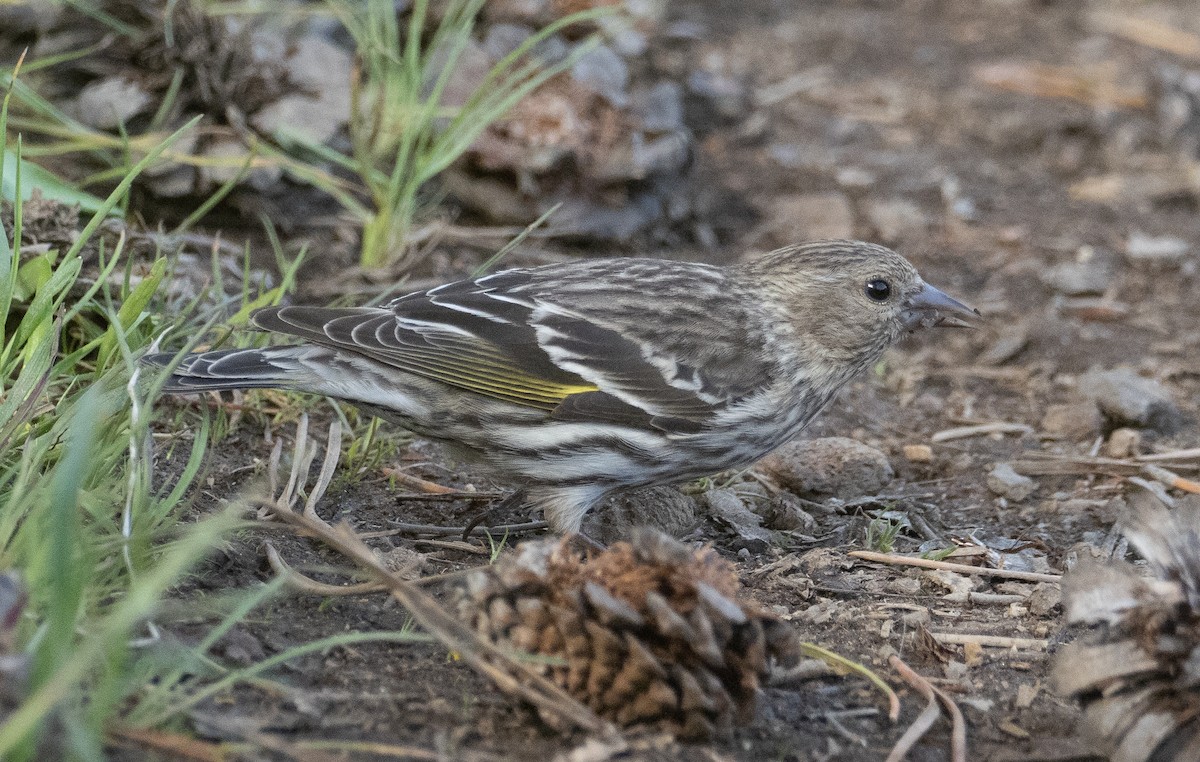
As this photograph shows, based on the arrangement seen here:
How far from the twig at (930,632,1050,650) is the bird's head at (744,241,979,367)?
117 cm

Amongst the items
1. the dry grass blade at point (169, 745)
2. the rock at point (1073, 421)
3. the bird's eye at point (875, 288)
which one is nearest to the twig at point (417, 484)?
the bird's eye at point (875, 288)

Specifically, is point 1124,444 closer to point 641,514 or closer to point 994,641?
point 994,641

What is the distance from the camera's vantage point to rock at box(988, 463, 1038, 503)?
438cm

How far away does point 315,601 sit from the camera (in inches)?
123

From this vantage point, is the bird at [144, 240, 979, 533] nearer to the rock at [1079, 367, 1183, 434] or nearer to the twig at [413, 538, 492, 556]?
the twig at [413, 538, 492, 556]

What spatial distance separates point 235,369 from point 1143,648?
2.30 m

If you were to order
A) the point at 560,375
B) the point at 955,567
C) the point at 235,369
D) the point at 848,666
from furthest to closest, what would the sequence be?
1. the point at 560,375
2. the point at 955,567
3. the point at 235,369
4. the point at 848,666

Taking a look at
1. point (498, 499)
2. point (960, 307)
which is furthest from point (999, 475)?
point (498, 499)

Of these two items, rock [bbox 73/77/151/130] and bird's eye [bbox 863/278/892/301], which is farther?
rock [bbox 73/77/151/130]

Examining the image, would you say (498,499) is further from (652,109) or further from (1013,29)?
(1013,29)

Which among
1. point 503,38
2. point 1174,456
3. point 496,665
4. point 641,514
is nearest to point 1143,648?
point 496,665

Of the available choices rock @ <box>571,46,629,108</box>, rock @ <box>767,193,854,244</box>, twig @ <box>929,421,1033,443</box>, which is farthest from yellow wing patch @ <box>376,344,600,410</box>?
rock @ <box>767,193,854,244</box>

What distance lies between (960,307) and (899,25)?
554 cm

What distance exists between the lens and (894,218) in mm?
6633
